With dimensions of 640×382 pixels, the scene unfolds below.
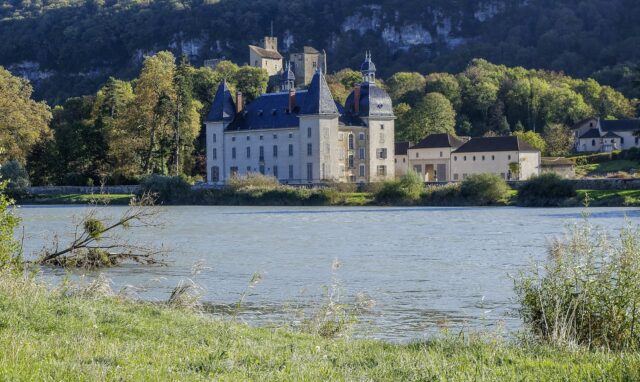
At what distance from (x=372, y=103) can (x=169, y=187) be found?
16.6 metres

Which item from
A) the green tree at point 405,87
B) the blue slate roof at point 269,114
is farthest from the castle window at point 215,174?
the green tree at point 405,87

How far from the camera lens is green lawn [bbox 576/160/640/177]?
72.8 m

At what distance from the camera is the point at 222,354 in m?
9.00

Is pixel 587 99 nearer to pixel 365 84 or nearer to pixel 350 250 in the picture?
pixel 365 84

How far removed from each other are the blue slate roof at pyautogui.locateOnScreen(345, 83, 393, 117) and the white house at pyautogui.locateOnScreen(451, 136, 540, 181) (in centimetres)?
820

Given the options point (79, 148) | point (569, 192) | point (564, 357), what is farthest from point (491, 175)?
point (564, 357)

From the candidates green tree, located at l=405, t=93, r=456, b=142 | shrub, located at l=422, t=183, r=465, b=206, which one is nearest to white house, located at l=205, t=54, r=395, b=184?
shrub, located at l=422, t=183, r=465, b=206

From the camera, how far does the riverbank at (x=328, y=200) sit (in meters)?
51.6

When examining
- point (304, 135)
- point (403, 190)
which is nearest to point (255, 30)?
point (304, 135)

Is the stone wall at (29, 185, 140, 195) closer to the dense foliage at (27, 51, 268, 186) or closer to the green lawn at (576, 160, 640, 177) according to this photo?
the dense foliage at (27, 51, 268, 186)

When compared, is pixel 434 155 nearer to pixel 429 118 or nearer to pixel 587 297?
pixel 429 118

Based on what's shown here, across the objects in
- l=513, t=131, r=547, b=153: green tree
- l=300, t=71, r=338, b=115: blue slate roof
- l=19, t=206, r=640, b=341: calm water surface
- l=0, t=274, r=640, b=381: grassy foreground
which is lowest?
l=19, t=206, r=640, b=341: calm water surface

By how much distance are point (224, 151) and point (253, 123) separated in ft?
10.2

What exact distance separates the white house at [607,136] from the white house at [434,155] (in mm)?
15291
